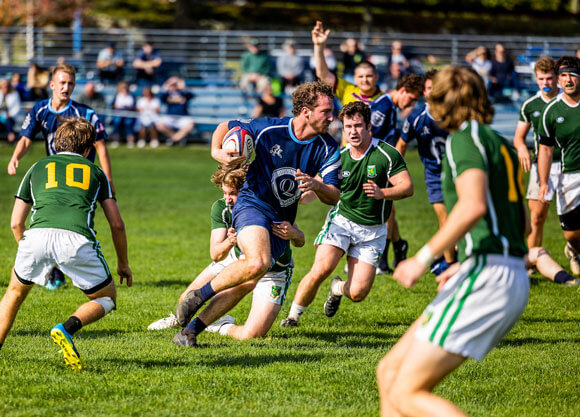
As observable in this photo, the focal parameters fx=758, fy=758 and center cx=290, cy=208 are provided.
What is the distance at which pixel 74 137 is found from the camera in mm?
5648

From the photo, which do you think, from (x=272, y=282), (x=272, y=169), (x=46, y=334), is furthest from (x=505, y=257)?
(x=46, y=334)

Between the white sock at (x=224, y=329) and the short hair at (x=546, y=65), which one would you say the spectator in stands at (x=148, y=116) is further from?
the white sock at (x=224, y=329)

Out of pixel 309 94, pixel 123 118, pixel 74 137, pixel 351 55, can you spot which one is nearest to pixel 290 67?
pixel 351 55

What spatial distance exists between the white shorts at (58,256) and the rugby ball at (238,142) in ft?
4.21

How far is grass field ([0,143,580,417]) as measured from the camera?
5.01 m

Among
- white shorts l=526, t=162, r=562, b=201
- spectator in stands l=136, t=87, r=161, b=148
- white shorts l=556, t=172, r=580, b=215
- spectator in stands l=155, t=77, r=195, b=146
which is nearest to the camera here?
white shorts l=556, t=172, r=580, b=215

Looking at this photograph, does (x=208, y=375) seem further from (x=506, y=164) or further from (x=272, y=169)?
(x=506, y=164)

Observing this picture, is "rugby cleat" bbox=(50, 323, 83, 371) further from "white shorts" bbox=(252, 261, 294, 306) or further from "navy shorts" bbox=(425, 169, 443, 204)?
"navy shorts" bbox=(425, 169, 443, 204)

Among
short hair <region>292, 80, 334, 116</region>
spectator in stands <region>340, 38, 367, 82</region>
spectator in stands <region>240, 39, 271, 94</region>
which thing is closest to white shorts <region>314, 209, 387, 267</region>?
short hair <region>292, 80, 334, 116</region>

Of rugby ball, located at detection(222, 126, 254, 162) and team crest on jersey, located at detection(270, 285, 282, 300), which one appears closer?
rugby ball, located at detection(222, 126, 254, 162)

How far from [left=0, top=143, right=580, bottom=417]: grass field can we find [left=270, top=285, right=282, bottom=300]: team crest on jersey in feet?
1.21

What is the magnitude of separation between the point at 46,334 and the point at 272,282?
209 cm

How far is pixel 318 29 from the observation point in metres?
8.85

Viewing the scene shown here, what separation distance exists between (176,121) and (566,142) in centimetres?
1899
